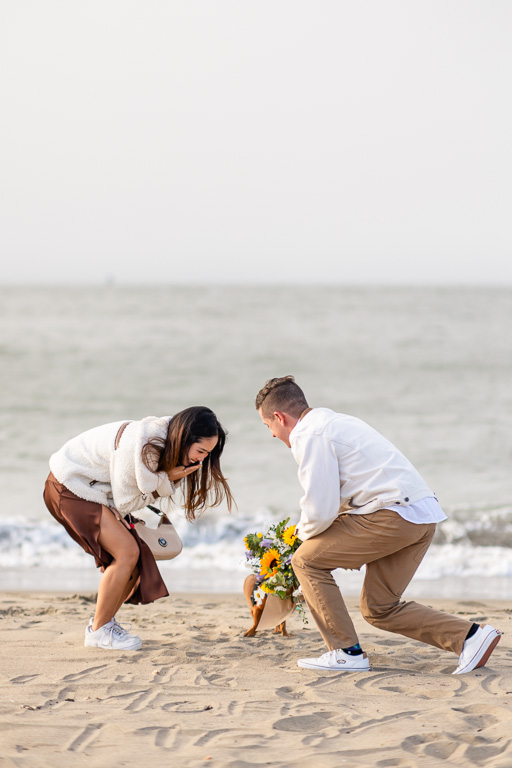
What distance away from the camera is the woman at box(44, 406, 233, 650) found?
3.93 metres

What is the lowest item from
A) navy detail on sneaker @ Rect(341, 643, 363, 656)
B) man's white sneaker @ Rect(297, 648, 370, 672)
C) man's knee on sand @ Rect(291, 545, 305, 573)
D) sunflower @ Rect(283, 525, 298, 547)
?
man's white sneaker @ Rect(297, 648, 370, 672)

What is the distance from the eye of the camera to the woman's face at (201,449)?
3.94 meters

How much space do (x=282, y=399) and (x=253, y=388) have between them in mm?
14275

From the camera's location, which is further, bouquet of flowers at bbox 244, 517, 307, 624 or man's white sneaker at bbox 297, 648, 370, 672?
bouquet of flowers at bbox 244, 517, 307, 624

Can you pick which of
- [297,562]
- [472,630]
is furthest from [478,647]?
[297,562]

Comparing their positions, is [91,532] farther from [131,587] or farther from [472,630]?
[472,630]

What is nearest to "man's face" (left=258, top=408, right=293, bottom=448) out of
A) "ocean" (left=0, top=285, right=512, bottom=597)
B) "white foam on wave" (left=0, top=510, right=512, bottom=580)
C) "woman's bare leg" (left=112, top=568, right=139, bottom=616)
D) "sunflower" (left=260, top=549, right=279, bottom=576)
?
"sunflower" (left=260, top=549, right=279, bottom=576)

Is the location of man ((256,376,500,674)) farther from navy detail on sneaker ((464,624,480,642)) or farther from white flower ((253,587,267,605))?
white flower ((253,587,267,605))

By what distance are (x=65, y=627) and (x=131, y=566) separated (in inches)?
38.9

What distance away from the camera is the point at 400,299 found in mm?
30531

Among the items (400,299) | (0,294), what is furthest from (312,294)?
(0,294)

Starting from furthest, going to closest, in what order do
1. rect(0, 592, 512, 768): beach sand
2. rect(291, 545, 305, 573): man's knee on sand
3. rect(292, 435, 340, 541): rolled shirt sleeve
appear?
rect(291, 545, 305, 573): man's knee on sand, rect(292, 435, 340, 541): rolled shirt sleeve, rect(0, 592, 512, 768): beach sand

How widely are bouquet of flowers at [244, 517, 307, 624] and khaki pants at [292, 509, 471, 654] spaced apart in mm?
323

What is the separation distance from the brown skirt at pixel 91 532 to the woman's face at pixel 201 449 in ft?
1.89
